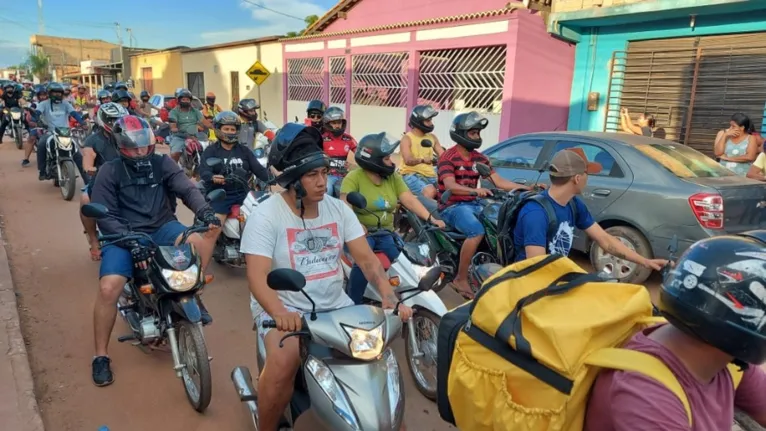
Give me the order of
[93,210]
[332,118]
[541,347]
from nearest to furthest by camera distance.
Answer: [541,347], [93,210], [332,118]

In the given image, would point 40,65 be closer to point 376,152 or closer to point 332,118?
point 332,118

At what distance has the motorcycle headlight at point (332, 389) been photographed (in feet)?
7.14

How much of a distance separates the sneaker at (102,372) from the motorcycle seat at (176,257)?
3.06ft

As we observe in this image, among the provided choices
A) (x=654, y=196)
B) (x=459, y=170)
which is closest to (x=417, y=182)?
(x=459, y=170)

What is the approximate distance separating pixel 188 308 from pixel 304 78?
16.7m

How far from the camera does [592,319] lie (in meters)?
1.37

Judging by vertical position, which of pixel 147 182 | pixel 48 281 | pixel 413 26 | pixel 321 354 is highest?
pixel 413 26

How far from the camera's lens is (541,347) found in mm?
1348

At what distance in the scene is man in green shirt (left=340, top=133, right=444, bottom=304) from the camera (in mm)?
3997

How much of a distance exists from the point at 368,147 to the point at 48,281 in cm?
375

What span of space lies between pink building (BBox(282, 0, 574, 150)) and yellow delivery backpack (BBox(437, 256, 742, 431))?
995cm

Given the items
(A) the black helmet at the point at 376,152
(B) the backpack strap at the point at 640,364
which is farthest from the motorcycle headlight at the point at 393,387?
(A) the black helmet at the point at 376,152

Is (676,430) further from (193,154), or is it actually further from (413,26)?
(413,26)

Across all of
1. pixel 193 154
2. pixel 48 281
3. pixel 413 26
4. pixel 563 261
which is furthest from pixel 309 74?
pixel 563 261
